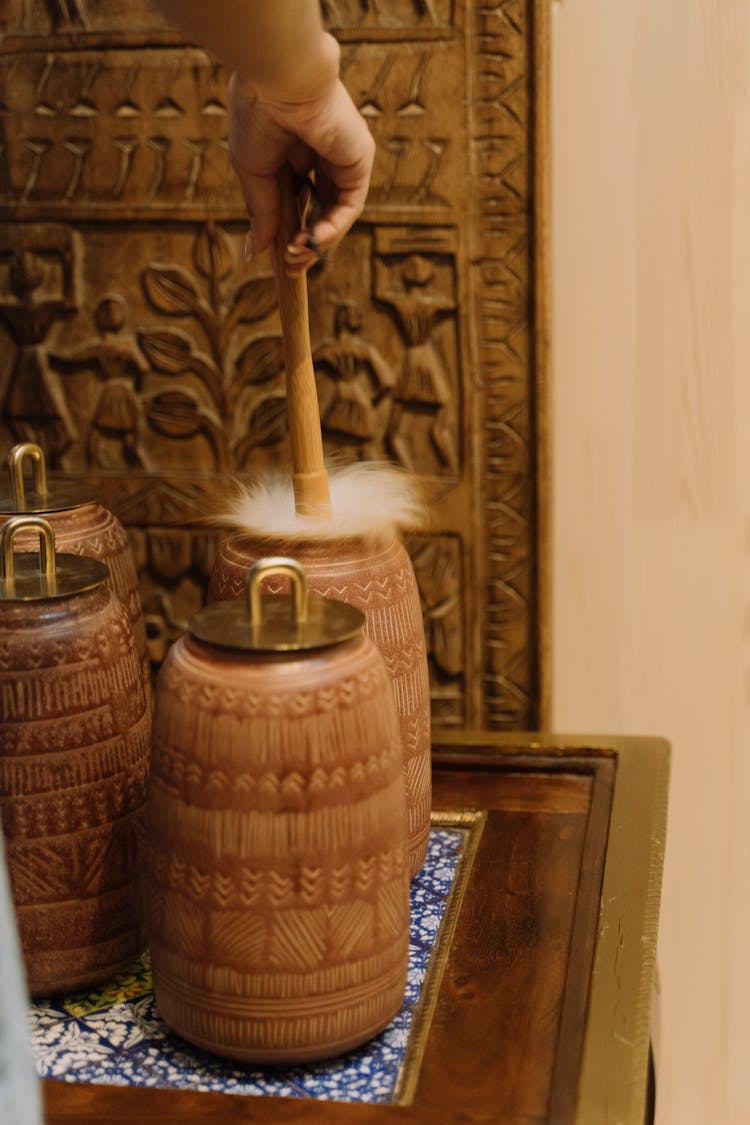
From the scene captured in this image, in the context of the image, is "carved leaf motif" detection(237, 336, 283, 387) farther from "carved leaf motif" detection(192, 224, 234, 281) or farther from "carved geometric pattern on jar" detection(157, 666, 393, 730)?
"carved geometric pattern on jar" detection(157, 666, 393, 730)

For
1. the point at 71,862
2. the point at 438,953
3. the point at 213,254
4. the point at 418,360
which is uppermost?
the point at 213,254

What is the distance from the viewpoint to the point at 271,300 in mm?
→ 1352

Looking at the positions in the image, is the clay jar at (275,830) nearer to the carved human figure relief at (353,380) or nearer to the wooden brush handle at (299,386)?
the wooden brush handle at (299,386)

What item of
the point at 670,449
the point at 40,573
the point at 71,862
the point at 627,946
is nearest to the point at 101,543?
the point at 40,573

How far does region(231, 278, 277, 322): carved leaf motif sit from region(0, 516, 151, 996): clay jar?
49cm

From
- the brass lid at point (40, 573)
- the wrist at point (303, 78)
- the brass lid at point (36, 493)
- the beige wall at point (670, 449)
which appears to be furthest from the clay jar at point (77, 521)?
the beige wall at point (670, 449)

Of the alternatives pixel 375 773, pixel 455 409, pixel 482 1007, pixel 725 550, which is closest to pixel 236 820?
pixel 375 773

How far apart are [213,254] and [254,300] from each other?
6cm

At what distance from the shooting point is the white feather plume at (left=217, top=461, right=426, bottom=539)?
1003 mm

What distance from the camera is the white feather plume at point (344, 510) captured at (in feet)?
3.29

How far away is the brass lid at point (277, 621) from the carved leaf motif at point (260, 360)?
0.54 metres

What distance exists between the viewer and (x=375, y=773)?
0.82m

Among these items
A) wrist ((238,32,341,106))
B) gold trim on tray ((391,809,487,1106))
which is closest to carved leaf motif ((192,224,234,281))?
wrist ((238,32,341,106))

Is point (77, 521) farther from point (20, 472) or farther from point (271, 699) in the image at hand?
point (271, 699)
